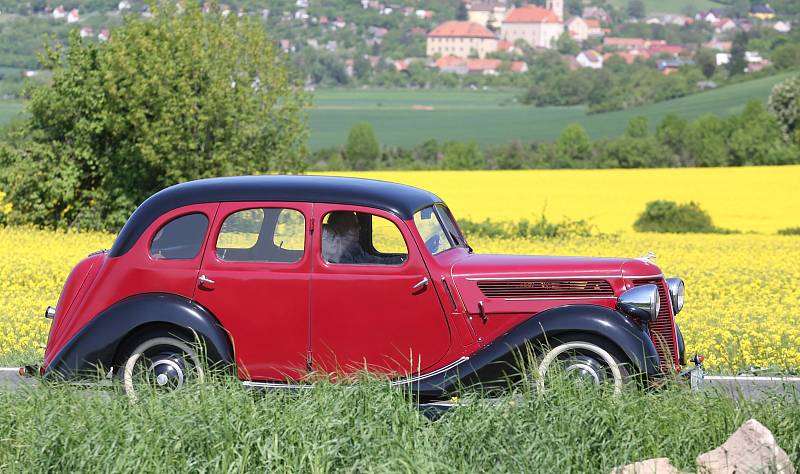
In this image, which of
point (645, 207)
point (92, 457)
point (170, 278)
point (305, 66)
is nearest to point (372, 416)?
point (92, 457)

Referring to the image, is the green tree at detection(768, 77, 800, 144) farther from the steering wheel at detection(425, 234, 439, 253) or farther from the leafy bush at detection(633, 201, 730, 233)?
the steering wheel at detection(425, 234, 439, 253)

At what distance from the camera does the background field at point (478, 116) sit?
88.8 m

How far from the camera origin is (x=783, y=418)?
7.00m

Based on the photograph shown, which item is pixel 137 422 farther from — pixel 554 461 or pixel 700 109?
pixel 700 109

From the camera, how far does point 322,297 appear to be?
828 cm

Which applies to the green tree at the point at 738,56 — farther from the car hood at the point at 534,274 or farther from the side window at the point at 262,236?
the side window at the point at 262,236

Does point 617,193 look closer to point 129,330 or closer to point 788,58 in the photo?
point 129,330

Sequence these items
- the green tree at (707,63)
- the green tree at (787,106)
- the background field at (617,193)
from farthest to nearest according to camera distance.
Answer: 1. the green tree at (707,63)
2. the green tree at (787,106)
3. the background field at (617,193)

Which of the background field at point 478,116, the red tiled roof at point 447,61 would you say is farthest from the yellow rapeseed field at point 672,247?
the red tiled roof at point 447,61

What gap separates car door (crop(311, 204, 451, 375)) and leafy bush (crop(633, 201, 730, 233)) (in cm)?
2775

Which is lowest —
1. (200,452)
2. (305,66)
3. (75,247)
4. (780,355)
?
(305,66)

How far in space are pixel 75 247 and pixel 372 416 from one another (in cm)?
1815

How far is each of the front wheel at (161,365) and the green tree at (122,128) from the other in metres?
21.3

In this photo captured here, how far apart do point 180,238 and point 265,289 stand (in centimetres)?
78
